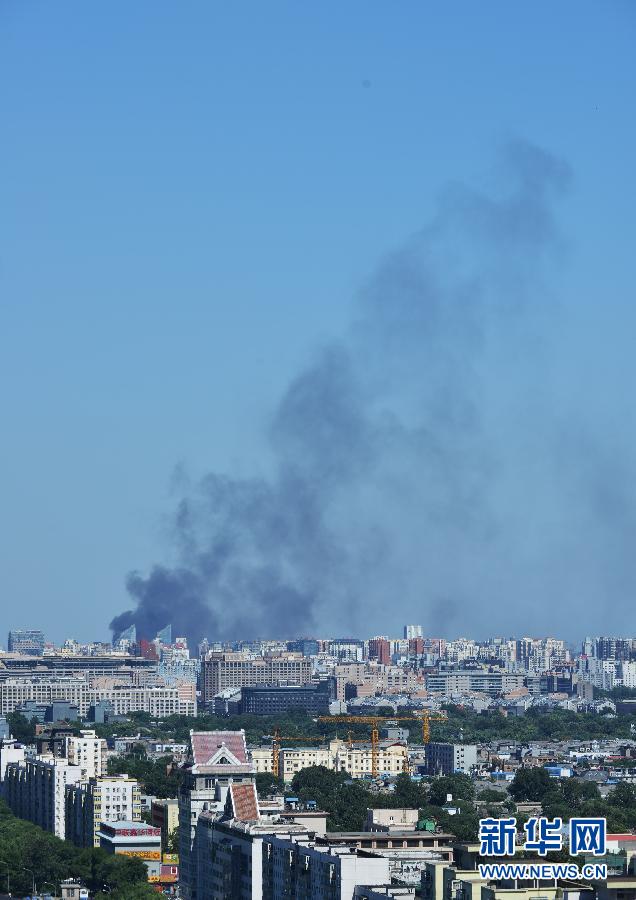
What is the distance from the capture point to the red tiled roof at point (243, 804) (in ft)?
108

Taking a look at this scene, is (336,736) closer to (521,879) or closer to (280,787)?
(280,787)

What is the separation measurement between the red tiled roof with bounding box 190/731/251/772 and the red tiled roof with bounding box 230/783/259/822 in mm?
3410

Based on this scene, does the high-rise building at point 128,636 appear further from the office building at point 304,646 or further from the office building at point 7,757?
the office building at point 7,757

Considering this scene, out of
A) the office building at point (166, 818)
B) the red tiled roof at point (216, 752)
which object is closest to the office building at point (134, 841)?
the office building at point (166, 818)

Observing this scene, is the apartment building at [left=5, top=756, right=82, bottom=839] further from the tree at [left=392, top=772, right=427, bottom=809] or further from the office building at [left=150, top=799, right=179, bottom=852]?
the tree at [left=392, top=772, right=427, bottom=809]

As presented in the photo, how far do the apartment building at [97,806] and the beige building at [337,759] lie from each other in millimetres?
20653

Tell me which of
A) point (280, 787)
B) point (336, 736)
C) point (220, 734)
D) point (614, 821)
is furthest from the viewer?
point (336, 736)

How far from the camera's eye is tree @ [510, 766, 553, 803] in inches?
2448

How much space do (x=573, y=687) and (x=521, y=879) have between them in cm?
11367

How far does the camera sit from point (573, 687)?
136m

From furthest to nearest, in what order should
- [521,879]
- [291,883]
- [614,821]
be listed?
1. [614,821]
2. [291,883]
3. [521,879]

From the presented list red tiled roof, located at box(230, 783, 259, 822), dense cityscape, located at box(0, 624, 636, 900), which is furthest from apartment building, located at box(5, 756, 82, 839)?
red tiled roof, located at box(230, 783, 259, 822)

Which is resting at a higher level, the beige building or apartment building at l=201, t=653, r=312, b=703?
apartment building at l=201, t=653, r=312, b=703

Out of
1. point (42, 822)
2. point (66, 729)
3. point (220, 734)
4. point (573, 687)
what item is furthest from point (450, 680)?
point (220, 734)
